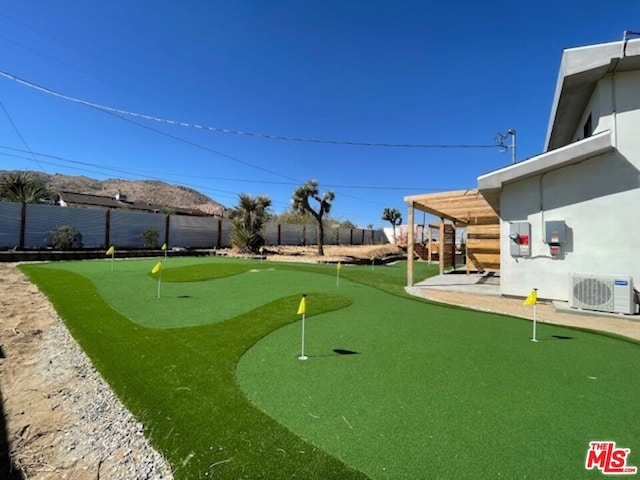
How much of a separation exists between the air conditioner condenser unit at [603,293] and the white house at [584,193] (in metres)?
0.05

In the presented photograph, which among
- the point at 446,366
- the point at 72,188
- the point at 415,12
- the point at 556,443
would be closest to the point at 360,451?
the point at 556,443

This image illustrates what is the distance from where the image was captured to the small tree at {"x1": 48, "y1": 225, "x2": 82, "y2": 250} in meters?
15.0

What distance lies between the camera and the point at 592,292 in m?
6.65

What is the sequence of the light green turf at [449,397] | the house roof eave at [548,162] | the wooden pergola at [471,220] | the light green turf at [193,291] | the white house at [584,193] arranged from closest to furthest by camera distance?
the light green turf at [449,397]
the light green turf at [193,291]
the white house at [584,193]
the house roof eave at [548,162]
the wooden pergola at [471,220]

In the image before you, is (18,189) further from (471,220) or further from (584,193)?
(584,193)

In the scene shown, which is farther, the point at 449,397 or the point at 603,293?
the point at 603,293

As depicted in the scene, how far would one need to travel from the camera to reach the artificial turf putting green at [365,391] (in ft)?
A: 6.51

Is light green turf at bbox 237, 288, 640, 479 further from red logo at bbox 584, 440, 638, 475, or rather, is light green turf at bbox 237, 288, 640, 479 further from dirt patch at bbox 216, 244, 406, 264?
dirt patch at bbox 216, 244, 406, 264

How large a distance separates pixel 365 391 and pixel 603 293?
646 centimetres

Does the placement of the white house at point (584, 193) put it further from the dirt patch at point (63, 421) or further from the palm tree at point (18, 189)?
the palm tree at point (18, 189)

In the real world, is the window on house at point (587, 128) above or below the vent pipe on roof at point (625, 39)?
below

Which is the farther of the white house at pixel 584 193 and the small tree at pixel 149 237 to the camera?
the small tree at pixel 149 237

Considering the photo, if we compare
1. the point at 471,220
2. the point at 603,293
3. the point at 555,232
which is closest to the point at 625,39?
the point at 555,232

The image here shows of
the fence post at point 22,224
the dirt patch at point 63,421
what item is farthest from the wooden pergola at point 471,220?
the fence post at point 22,224
